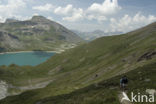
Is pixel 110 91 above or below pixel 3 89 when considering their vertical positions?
above

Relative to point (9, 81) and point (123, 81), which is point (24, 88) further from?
point (123, 81)

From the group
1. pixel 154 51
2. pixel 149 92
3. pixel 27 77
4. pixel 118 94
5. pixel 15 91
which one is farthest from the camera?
pixel 27 77

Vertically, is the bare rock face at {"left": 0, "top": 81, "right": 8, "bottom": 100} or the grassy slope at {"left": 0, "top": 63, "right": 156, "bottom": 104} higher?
the grassy slope at {"left": 0, "top": 63, "right": 156, "bottom": 104}

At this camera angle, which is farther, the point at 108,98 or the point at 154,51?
the point at 154,51

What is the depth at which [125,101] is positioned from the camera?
27.1 metres

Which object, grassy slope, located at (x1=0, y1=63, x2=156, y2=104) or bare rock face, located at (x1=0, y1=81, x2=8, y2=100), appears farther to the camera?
bare rock face, located at (x1=0, y1=81, x2=8, y2=100)

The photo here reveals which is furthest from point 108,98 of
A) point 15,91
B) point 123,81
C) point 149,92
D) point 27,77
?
point 27,77

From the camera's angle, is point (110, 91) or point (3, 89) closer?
point (110, 91)

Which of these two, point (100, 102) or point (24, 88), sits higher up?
point (100, 102)

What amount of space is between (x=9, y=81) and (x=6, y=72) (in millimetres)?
32350

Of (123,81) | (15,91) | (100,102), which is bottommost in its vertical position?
(15,91)

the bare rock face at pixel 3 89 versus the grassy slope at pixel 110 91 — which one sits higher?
the grassy slope at pixel 110 91

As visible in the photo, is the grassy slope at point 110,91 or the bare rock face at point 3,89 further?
the bare rock face at point 3,89

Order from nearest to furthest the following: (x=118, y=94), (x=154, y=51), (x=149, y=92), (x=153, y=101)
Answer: (x=153, y=101) < (x=149, y=92) < (x=118, y=94) < (x=154, y=51)
